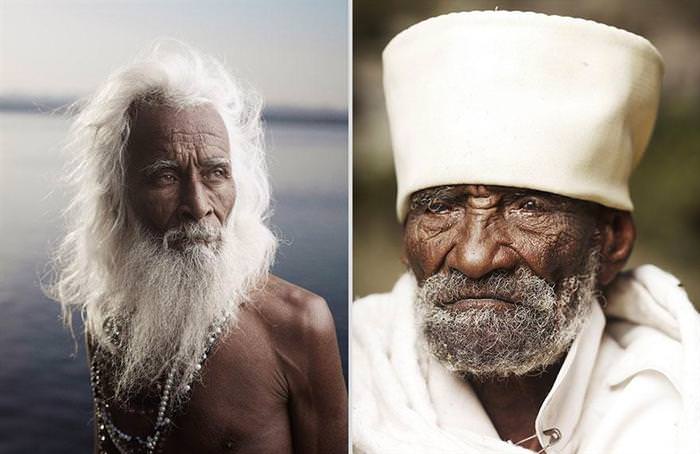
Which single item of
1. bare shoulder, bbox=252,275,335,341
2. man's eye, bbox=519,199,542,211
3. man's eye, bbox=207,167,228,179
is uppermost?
man's eye, bbox=207,167,228,179

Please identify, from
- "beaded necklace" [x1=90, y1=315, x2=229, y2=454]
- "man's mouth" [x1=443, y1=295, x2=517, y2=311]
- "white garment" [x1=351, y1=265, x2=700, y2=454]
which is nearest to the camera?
"white garment" [x1=351, y1=265, x2=700, y2=454]

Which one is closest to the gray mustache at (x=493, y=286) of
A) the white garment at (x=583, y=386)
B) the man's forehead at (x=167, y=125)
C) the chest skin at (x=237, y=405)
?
the white garment at (x=583, y=386)

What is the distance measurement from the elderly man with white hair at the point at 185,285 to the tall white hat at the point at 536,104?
67 cm

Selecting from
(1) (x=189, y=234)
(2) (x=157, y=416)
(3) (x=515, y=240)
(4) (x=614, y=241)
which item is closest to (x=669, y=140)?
(4) (x=614, y=241)

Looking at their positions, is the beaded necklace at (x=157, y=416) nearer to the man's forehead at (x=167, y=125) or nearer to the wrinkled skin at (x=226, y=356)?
the wrinkled skin at (x=226, y=356)

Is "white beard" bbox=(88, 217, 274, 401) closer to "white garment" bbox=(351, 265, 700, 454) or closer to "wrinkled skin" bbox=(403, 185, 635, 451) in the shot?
"white garment" bbox=(351, 265, 700, 454)

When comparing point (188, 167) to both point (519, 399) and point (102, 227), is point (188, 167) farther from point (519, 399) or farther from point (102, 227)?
point (519, 399)

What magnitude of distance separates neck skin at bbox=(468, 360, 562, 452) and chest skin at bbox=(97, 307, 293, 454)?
70 centimetres

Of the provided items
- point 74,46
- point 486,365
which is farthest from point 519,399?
point 74,46

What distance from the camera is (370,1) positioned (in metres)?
3.32

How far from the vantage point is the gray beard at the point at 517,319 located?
10.2 feet

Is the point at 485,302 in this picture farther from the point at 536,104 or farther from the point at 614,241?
the point at 536,104

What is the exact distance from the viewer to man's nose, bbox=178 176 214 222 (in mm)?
3227

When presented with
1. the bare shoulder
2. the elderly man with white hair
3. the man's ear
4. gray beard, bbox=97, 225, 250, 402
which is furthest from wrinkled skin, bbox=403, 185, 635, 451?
gray beard, bbox=97, 225, 250, 402
